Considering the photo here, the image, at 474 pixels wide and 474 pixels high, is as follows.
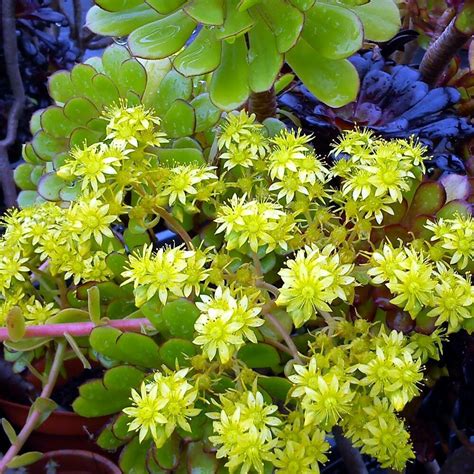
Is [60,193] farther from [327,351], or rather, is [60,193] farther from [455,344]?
[455,344]

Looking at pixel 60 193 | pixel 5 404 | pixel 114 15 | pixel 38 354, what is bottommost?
pixel 5 404

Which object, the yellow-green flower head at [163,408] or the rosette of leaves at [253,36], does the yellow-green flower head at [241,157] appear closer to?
the rosette of leaves at [253,36]

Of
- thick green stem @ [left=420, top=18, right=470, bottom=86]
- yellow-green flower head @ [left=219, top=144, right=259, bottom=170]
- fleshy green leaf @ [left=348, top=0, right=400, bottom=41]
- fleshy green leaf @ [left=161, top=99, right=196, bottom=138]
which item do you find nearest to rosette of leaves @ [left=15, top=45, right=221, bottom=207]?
fleshy green leaf @ [left=161, top=99, right=196, bottom=138]

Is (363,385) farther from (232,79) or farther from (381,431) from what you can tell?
(232,79)

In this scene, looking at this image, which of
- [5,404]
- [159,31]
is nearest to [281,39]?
[159,31]

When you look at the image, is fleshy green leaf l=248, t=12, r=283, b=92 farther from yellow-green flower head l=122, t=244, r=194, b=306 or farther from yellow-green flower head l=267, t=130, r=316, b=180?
yellow-green flower head l=122, t=244, r=194, b=306

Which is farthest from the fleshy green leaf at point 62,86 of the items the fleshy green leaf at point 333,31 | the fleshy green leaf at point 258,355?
the fleshy green leaf at point 258,355
